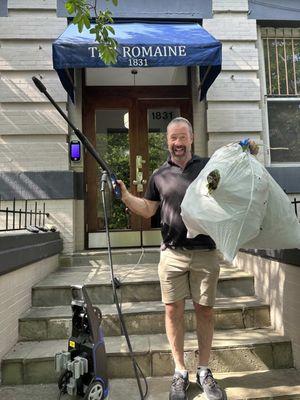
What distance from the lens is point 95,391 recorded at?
260 centimetres

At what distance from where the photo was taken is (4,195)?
212 inches

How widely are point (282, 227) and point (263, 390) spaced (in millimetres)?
1320

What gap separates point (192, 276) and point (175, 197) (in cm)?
60

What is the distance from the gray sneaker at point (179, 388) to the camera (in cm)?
277

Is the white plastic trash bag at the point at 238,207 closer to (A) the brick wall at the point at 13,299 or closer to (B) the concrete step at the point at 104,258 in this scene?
(A) the brick wall at the point at 13,299

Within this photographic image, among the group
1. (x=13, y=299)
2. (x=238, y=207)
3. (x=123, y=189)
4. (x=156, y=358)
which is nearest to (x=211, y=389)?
(x=156, y=358)

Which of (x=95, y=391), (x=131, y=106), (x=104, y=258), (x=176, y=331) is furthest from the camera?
(x=131, y=106)

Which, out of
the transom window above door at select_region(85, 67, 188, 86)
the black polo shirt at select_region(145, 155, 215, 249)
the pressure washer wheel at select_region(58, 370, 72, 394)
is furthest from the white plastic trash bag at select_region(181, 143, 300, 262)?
the transom window above door at select_region(85, 67, 188, 86)

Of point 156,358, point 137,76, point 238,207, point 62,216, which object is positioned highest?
point 137,76

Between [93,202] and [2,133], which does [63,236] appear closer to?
[93,202]

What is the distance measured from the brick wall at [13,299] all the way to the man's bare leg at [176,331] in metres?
1.42

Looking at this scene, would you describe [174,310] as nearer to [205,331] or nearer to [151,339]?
[205,331]

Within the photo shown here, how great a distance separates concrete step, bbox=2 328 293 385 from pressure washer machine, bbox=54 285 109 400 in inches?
21.0

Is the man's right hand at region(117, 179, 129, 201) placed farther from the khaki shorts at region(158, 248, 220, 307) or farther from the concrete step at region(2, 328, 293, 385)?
the concrete step at region(2, 328, 293, 385)
